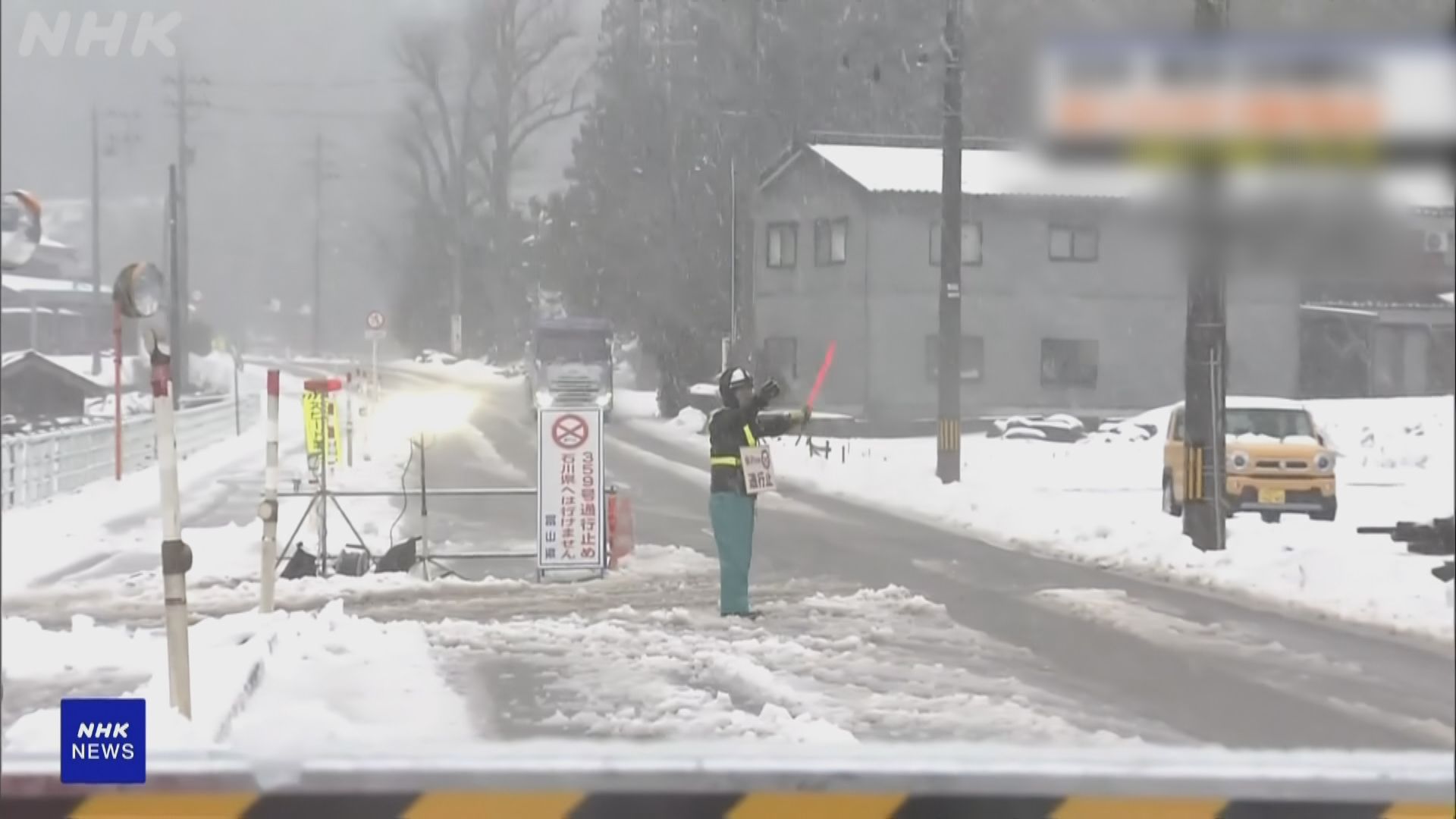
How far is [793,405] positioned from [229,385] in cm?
177

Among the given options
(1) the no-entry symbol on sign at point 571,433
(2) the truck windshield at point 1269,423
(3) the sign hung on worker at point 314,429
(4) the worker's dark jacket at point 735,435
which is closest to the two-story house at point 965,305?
(2) the truck windshield at point 1269,423

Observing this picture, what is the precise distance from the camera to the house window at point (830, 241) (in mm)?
3545

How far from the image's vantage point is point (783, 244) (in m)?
3.42

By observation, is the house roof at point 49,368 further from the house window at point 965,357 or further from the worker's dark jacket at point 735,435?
the house window at point 965,357

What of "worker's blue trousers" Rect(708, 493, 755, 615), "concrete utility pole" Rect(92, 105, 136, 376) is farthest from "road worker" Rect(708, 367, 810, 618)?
"concrete utility pole" Rect(92, 105, 136, 376)

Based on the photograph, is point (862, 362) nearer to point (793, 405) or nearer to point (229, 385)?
point (793, 405)

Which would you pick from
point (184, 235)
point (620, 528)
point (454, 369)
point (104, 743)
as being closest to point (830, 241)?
point (454, 369)

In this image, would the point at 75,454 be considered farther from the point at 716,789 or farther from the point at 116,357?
the point at 716,789

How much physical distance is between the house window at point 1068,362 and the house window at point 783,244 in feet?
2.37

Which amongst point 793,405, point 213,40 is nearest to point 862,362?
point 793,405

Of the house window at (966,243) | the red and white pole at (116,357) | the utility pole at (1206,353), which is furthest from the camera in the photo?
the house window at (966,243)

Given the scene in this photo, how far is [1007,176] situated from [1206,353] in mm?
1224

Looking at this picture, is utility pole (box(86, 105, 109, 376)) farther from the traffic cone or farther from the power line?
the traffic cone

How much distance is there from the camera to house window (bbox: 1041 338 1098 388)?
135 inches
